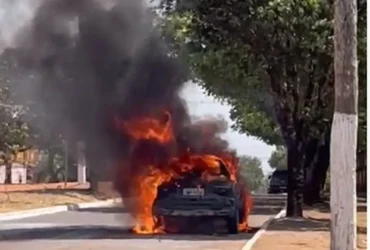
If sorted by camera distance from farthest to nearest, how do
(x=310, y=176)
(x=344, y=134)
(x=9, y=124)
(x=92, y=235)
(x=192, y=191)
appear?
(x=310, y=176) → (x=9, y=124) → (x=92, y=235) → (x=192, y=191) → (x=344, y=134)

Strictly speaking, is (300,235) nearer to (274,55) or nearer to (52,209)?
(274,55)

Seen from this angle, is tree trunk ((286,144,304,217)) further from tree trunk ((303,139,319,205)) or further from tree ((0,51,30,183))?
tree trunk ((303,139,319,205))

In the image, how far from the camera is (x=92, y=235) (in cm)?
1945

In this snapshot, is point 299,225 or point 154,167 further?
point 299,225

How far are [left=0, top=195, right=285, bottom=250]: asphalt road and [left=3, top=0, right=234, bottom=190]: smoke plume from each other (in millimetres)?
1711

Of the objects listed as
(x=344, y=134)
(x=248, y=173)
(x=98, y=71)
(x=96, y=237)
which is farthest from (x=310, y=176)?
(x=344, y=134)

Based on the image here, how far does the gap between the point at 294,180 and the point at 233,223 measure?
16.5 feet

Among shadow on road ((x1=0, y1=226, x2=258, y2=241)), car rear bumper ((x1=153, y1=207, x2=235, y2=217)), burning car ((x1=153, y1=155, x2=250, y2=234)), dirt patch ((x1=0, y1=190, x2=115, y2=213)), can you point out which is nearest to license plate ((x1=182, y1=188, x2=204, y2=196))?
burning car ((x1=153, y1=155, x2=250, y2=234))

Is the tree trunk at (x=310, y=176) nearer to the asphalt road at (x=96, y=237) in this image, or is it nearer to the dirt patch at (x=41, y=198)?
the dirt patch at (x=41, y=198)

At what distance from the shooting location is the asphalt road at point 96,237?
1672cm

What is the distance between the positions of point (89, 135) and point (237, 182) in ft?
13.7

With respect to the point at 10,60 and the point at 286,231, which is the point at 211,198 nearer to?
the point at 286,231

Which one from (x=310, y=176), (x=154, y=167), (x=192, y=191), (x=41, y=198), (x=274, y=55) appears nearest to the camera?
(x=192, y=191)

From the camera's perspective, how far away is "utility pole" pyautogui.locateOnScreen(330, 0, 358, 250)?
1084 cm
